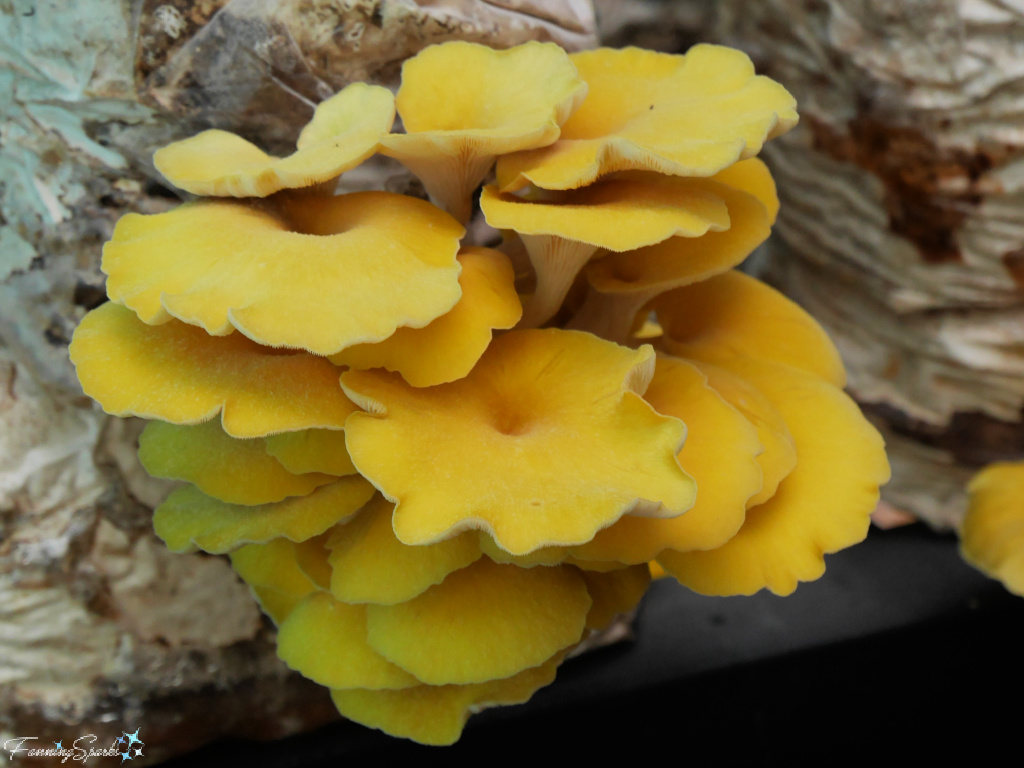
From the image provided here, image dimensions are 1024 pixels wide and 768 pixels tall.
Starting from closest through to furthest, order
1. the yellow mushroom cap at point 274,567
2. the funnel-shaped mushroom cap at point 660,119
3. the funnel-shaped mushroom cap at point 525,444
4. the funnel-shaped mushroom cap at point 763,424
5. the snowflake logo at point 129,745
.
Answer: the funnel-shaped mushroom cap at point 525,444, the funnel-shaped mushroom cap at point 660,119, the funnel-shaped mushroom cap at point 763,424, the yellow mushroom cap at point 274,567, the snowflake logo at point 129,745

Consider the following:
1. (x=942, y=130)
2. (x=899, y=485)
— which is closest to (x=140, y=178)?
(x=942, y=130)

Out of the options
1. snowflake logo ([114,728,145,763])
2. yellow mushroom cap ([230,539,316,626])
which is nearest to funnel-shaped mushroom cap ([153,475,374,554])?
yellow mushroom cap ([230,539,316,626])

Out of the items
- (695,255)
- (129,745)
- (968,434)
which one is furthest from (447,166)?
(968,434)

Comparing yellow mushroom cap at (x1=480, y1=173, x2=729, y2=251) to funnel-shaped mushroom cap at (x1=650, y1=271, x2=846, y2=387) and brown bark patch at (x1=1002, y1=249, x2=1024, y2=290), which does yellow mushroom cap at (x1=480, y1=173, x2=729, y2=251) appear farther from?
brown bark patch at (x1=1002, y1=249, x2=1024, y2=290)

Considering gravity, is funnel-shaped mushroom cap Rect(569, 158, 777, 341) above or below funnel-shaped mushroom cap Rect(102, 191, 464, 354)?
below

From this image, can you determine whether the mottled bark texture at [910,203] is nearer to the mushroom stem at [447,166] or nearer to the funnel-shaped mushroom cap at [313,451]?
the mushroom stem at [447,166]

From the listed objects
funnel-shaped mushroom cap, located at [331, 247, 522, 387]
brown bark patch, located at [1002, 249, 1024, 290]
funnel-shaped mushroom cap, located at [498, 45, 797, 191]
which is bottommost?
brown bark patch, located at [1002, 249, 1024, 290]

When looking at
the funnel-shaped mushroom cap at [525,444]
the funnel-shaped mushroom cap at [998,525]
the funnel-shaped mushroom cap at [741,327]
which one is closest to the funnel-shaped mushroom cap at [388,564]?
the funnel-shaped mushroom cap at [525,444]
